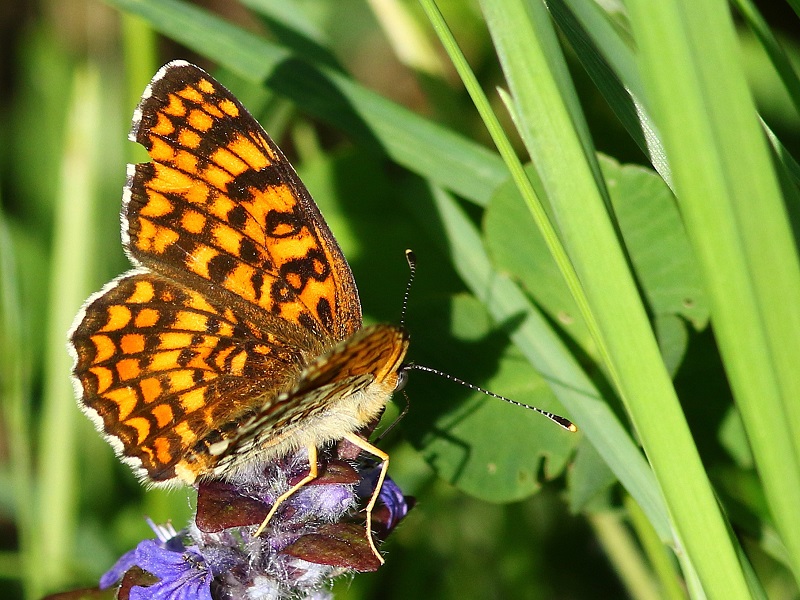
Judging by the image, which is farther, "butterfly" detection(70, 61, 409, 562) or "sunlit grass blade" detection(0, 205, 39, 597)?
"sunlit grass blade" detection(0, 205, 39, 597)

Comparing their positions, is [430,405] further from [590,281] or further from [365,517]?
[590,281]

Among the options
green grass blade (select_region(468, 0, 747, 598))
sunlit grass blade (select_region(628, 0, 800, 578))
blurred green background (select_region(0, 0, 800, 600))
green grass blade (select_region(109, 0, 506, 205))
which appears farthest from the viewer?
green grass blade (select_region(109, 0, 506, 205))

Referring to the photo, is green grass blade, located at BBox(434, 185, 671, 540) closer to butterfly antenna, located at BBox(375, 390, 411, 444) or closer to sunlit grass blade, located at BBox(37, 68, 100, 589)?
butterfly antenna, located at BBox(375, 390, 411, 444)

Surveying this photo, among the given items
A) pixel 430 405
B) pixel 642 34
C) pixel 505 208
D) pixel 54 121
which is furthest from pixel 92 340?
pixel 54 121

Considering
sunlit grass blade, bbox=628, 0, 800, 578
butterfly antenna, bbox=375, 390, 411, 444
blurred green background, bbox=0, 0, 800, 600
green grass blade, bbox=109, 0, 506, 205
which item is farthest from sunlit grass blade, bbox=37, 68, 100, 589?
sunlit grass blade, bbox=628, 0, 800, 578

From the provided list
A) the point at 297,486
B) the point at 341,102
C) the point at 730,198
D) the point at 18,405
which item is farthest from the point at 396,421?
the point at 18,405

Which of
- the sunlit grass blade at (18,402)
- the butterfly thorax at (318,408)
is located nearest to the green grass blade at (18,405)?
the sunlit grass blade at (18,402)
